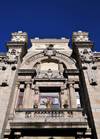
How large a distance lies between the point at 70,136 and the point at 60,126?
1.15 m

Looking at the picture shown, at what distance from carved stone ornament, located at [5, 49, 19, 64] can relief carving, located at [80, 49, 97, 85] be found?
6778 millimetres

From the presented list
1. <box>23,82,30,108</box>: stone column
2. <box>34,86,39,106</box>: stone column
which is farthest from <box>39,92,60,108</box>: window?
<box>23,82,30,108</box>: stone column

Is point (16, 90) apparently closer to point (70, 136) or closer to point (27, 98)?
point (27, 98)

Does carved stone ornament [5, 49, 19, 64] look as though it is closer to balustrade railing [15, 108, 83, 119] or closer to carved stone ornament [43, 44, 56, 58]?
carved stone ornament [43, 44, 56, 58]

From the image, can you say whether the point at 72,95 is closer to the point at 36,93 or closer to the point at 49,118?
the point at 36,93

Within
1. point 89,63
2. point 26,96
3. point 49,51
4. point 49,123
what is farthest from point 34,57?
point 49,123

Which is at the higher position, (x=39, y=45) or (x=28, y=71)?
(x=39, y=45)

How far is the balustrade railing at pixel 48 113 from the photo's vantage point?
10359mm

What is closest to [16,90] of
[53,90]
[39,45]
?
→ [53,90]

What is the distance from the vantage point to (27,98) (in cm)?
1235

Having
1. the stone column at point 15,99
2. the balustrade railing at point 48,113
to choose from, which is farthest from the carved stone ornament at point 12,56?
the balustrade railing at point 48,113

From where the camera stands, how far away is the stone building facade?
966 centimetres

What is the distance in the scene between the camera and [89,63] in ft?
45.2

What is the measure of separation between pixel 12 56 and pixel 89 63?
7.88 metres
